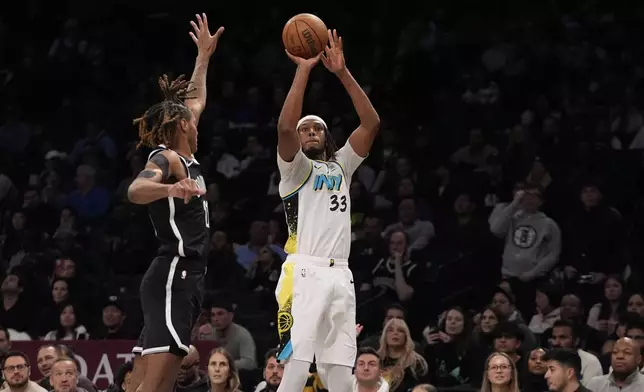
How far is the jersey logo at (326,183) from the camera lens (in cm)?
862

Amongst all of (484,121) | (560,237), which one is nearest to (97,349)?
(560,237)

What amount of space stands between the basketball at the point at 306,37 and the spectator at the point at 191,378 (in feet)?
13.1

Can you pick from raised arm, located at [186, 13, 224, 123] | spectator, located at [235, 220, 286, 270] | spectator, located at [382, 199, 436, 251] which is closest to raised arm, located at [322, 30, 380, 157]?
raised arm, located at [186, 13, 224, 123]

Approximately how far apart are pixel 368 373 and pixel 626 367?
7.37 feet

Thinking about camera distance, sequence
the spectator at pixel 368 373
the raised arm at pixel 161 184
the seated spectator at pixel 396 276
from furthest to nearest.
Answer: the seated spectator at pixel 396 276 < the spectator at pixel 368 373 < the raised arm at pixel 161 184

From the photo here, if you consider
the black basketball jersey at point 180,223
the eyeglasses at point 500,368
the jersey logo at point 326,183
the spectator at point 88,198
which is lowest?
the eyeglasses at point 500,368

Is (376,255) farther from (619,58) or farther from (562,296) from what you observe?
(619,58)

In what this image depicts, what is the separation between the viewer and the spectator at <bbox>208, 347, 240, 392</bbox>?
37.8 feet

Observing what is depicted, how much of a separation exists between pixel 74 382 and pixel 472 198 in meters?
5.98

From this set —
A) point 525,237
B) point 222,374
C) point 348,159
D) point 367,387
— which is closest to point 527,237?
point 525,237

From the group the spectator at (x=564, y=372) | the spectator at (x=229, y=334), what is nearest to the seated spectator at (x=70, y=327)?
the spectator at (x=229, y=334)

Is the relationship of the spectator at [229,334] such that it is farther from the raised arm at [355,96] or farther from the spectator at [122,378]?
the raised arm at [355,96]

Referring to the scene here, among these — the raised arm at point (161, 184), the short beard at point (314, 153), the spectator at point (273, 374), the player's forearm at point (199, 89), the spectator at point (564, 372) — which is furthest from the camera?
the spectator at point (273, 374)

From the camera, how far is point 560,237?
47.5 feet
